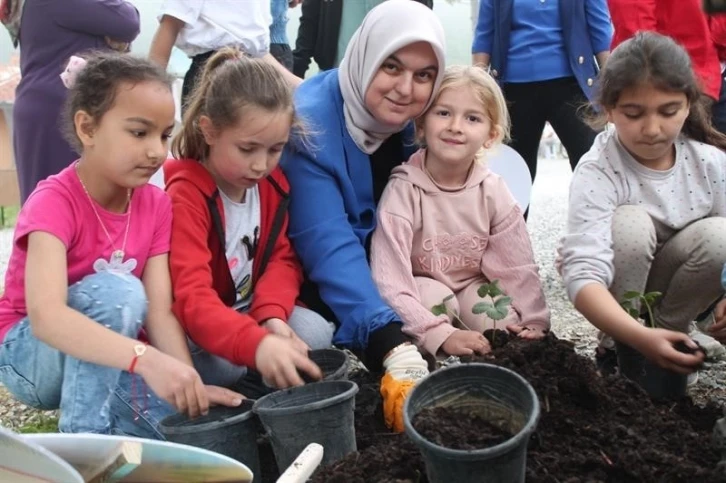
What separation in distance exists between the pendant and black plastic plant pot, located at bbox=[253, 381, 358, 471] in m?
0.59

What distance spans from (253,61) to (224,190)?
40cm

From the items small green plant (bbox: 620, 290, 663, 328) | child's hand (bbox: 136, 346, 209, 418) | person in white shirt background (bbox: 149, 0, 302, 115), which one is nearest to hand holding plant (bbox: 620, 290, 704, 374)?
small green plant (bbox: 620, 290, 663, 328)

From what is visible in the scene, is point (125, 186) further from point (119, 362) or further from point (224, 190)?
point (119, 362)

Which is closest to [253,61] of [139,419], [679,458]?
[139,419]

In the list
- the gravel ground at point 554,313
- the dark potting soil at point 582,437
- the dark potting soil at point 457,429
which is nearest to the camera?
the dark potting soil at point 457,429

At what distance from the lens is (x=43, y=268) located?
1.90 meters

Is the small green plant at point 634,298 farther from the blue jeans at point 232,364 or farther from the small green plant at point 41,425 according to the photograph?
the small green plant at point 41,425

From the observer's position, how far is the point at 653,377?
225cm

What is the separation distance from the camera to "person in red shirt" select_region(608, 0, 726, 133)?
3145 millimetres

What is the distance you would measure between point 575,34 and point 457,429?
8.89 ft

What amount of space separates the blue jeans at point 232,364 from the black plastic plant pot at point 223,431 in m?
0.41

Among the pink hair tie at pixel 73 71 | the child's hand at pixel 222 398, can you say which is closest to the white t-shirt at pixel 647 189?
the child's hand at pixel 222 398

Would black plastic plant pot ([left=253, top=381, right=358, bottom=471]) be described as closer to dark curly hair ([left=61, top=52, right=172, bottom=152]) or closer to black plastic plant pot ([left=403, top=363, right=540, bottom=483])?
black plastic plant pot ([left=403, top=363, right=540, bottom=483])

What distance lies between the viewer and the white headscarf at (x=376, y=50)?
2.48m
